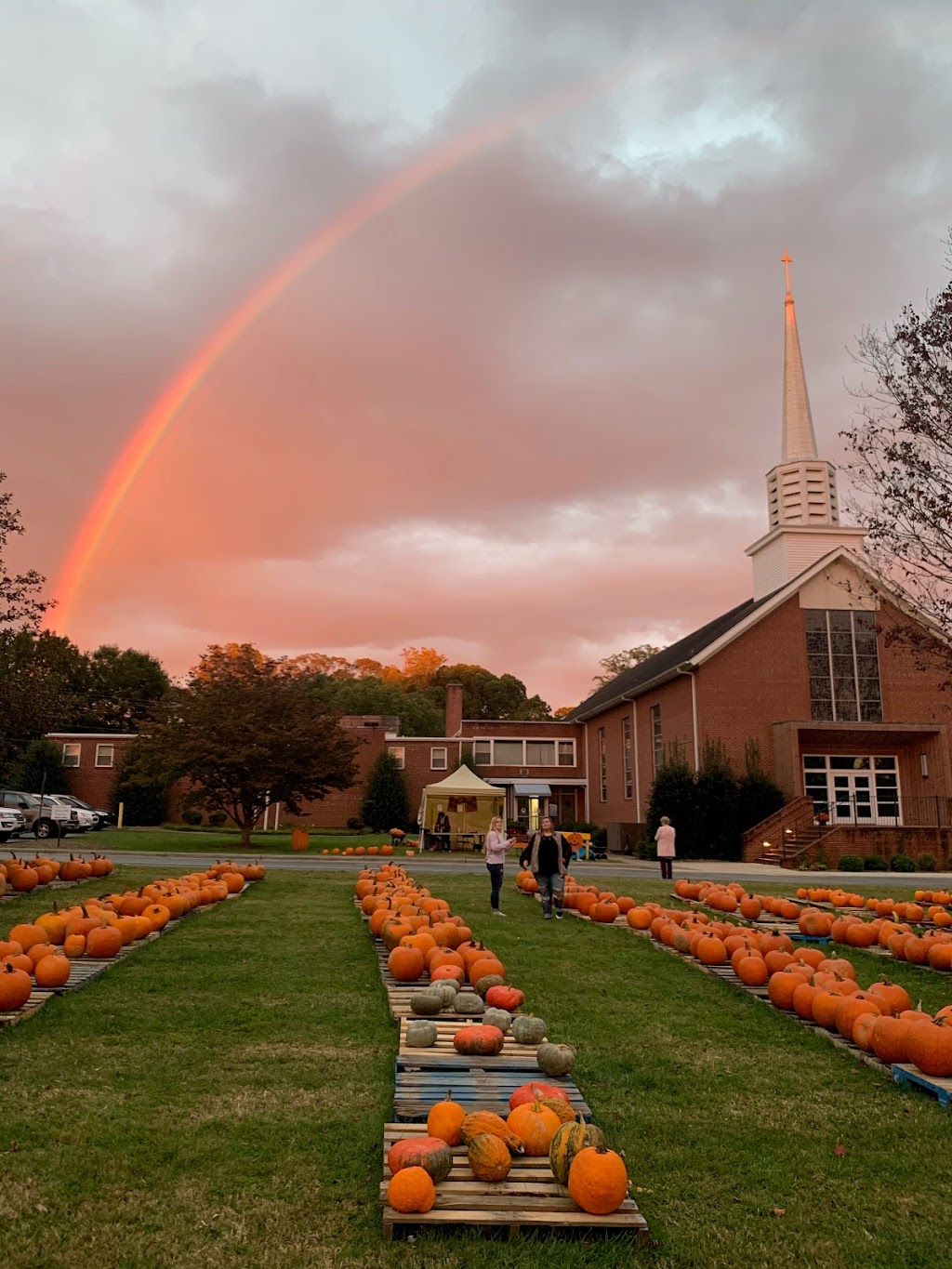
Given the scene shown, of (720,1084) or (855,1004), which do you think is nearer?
(720,1084)

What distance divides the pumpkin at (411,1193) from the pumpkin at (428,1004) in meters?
3.24

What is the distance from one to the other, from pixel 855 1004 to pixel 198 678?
31.7 meters

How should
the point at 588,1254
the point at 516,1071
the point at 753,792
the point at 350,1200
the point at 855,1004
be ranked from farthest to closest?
the point at 753,792
the point at 855,1004
the point at 516,1071
the point at 350,1200
the point at 588,1254

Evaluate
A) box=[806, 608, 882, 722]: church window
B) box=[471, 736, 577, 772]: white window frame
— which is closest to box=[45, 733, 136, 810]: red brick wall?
box=[471, 736, 577, 772]: white window frame

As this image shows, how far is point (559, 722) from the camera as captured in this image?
5541 cm

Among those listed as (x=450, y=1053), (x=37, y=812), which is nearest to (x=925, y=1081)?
(x=450, y=1053)

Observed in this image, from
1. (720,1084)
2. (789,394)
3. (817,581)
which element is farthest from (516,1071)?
(789,394)

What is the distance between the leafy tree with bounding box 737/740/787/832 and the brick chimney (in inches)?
1078

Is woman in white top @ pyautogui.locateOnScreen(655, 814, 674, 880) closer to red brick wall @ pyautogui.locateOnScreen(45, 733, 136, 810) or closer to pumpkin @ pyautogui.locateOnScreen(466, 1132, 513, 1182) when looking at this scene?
pumpkin @ pyautogui.locateOnScreen(466, 1132, 513, 1182)

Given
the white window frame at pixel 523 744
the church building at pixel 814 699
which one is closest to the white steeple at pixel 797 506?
the church building at pixel 814 699

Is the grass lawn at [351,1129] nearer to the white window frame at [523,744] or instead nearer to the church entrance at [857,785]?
the church entrance at [857,785]

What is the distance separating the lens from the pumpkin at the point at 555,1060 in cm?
591

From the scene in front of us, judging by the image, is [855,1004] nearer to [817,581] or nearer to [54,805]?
[817,581]

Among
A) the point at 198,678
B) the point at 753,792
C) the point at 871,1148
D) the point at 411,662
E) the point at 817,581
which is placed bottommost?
the point at 871,1148
